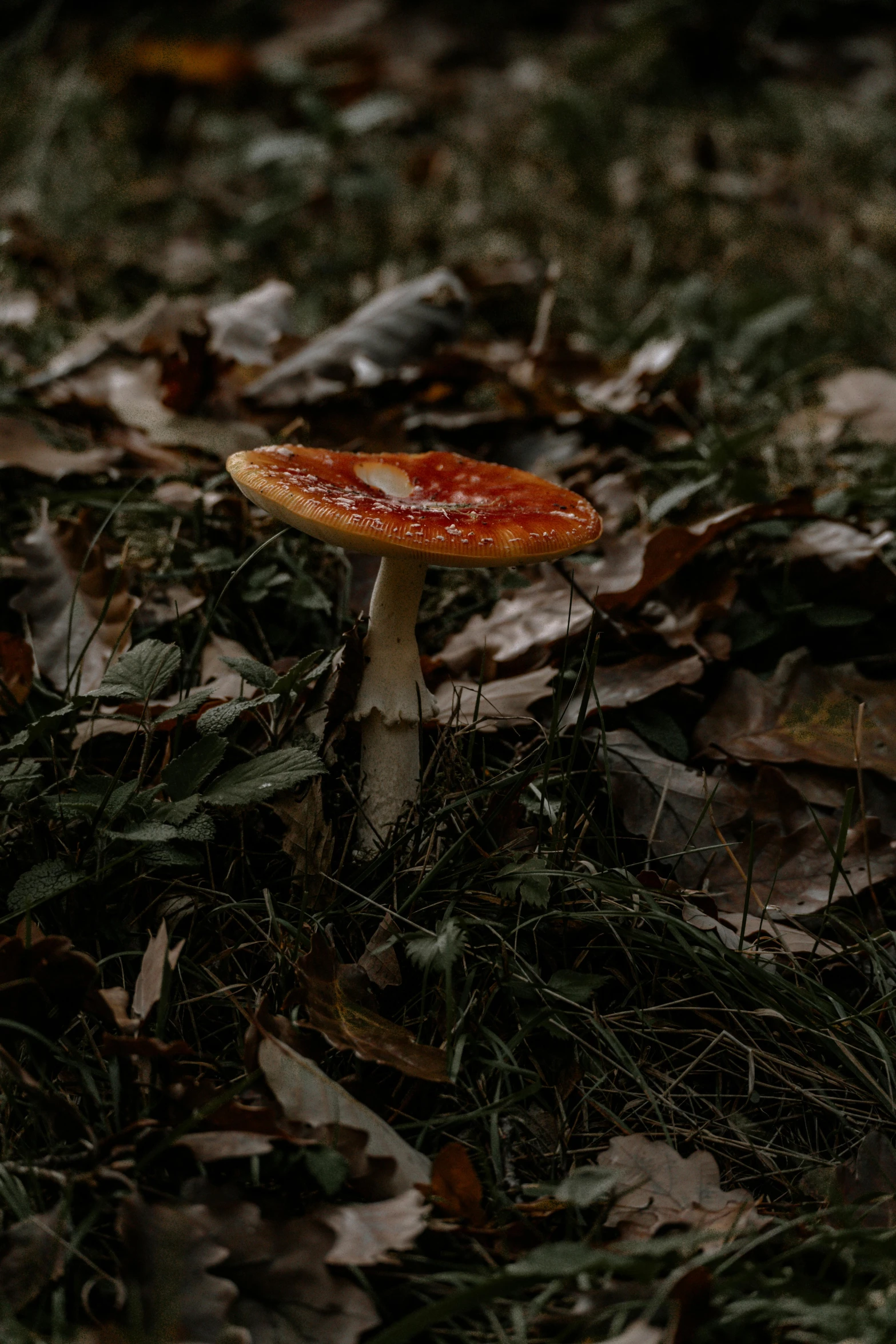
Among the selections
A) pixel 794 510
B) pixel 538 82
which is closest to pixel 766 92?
pixel 538 82

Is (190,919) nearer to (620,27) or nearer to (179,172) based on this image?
(179,172)

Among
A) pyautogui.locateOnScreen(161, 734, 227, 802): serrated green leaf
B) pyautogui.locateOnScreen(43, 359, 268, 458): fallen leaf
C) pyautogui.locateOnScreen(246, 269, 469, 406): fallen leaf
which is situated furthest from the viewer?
pyautogui.locateOnScreen(246, 269, 469, 406): fallen leaf

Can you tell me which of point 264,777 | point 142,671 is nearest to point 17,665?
point 142,671

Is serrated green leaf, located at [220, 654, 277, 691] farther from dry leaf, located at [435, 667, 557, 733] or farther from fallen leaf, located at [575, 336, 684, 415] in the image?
fallen leaf, located at [575, 336, 684, 415]

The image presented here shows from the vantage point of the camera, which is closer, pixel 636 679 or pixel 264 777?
pixel 264 777

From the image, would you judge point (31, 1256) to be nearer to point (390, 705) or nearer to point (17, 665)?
point (390, 705)

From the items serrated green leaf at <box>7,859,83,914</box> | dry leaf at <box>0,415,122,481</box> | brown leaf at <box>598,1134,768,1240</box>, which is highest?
dry leaf at <box>0,415,122,481</box>

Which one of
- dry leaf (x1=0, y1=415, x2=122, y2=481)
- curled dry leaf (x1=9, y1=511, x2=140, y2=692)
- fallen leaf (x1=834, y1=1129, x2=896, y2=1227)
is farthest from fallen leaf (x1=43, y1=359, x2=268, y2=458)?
fallen leaf (x1=834, y1=1129, x2=896, y2=1227)
